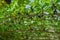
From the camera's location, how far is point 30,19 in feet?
8.14

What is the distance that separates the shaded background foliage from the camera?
2002mm

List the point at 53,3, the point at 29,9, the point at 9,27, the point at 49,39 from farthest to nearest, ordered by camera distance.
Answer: the point at 49,39 → the point at 9,27 → the point at 29,9 → the point at 53,3

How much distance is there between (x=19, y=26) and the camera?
9.64 ft

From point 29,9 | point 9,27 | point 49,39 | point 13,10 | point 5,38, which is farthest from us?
point 5,38

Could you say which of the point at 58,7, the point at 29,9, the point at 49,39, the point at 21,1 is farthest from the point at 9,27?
the point at 21,1

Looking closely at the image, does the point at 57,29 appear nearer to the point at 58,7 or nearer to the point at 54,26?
the point at 54,26

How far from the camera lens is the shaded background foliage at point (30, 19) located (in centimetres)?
200

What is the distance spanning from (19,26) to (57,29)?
567 mm

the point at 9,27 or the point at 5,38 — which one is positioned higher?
the point at 9,27

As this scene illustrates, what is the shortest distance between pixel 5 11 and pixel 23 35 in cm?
106

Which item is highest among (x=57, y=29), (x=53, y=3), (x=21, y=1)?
(x=21, y=1)

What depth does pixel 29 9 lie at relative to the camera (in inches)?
101

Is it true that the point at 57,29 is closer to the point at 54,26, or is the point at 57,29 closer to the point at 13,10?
the point at 54,26

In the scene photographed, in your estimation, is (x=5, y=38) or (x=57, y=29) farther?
(x=5, y=38)
